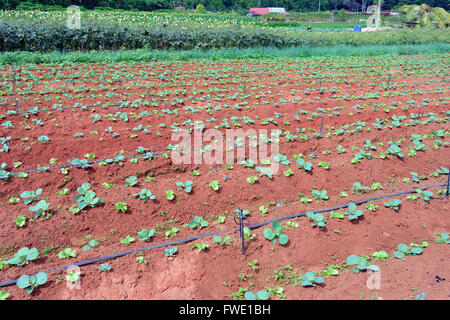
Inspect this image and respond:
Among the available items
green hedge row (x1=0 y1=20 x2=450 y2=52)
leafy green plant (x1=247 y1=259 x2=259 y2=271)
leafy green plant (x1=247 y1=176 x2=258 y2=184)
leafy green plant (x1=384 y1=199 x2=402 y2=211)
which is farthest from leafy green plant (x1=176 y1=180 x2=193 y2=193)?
green hedge row (x1=0 y1=20 x2=450 y2=52)

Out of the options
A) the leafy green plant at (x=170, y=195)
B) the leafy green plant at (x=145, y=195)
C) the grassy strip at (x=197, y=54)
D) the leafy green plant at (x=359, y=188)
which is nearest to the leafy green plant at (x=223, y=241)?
the leafy green plant at (x=170, y=195)

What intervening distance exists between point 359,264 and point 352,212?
0.83m

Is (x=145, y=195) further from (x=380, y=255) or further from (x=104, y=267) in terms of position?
(x=380, y=255)

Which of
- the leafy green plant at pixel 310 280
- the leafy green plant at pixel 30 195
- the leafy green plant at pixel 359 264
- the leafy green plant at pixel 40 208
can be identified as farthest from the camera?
the leafy green plant at pixel 30 195

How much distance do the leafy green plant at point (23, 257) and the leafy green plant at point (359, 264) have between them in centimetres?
319

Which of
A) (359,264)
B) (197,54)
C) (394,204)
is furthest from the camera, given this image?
(197,54)

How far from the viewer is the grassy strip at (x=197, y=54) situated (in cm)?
1191

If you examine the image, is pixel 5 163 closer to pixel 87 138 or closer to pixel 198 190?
pixel 87 138

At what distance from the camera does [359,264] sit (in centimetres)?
319

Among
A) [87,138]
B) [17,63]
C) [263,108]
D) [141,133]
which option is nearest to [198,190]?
[141,133]

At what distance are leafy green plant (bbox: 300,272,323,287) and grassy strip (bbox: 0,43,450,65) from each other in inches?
448

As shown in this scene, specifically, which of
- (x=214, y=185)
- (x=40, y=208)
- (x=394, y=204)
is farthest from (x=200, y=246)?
(x=394, y=204)

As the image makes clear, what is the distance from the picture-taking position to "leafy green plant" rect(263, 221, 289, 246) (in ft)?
11.5

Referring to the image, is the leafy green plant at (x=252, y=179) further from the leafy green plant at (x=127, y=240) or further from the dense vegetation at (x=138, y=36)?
the dense vegetation at (x=138, y=36)
